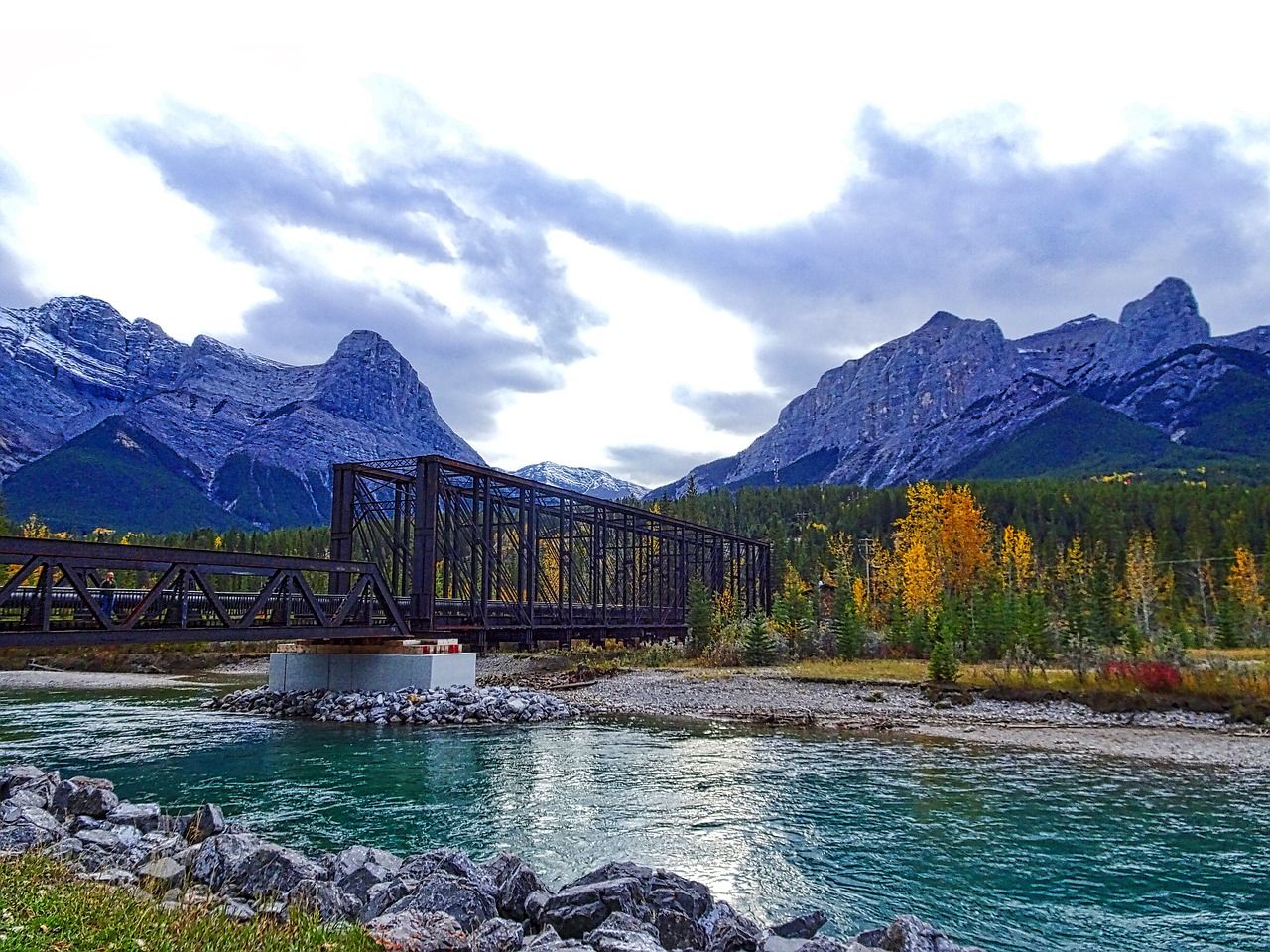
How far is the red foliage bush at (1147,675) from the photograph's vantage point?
3119cm

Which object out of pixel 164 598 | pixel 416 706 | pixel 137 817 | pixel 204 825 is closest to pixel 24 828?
pixel 137 817

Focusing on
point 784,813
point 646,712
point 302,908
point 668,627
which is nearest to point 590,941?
point 302,908

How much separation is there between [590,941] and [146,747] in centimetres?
2238

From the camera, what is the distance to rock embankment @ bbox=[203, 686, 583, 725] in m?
31.9

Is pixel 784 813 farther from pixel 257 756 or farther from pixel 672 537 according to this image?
pixel 672 537

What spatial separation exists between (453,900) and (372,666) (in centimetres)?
2802

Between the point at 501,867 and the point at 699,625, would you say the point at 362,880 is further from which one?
the point at 699,625

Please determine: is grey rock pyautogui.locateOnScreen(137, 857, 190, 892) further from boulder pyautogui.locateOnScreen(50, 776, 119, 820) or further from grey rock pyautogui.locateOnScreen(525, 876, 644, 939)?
grey rock pyautogui.locateOnScreen(525, 876, 644, 939)

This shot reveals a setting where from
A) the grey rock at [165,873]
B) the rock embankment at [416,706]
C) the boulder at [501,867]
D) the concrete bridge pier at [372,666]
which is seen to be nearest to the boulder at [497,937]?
the boulder at [501,867]

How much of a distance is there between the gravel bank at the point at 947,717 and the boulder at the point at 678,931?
19.6m

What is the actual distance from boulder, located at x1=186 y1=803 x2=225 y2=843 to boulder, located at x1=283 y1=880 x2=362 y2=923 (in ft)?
13.9

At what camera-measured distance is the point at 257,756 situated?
78.4 ft

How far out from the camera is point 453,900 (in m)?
9.67

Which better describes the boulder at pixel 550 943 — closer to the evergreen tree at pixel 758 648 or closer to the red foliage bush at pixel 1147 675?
the red foliage bush at pixel 1147 675
